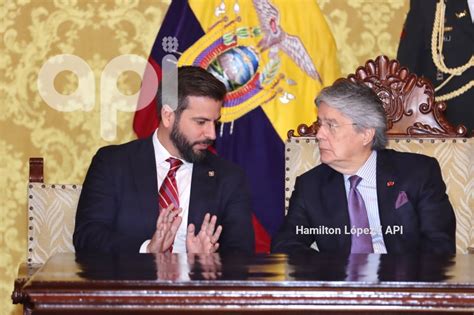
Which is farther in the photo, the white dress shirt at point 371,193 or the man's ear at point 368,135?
the man's ear at point 368,135

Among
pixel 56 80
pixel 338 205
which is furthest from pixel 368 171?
pixel 56 80

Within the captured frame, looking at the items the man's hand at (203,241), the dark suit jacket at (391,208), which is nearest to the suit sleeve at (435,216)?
the dark suit jacket at (391,208)

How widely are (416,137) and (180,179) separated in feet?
3.20

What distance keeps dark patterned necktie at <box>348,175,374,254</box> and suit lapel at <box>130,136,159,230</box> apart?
0.75 meters

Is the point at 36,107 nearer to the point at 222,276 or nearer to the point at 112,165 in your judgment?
the point at 112,165

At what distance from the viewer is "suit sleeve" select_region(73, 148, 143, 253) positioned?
3.64 meters

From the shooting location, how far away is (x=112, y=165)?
12.8 feet

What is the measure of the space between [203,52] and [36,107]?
993mm

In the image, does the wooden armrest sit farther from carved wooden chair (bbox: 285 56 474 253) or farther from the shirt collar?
the shirt collar

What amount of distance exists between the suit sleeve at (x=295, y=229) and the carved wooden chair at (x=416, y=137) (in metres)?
0.15

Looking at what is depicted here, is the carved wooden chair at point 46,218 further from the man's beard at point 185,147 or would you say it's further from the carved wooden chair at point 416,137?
the carved wooden chair at point 416,137

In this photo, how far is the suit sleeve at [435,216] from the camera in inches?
146

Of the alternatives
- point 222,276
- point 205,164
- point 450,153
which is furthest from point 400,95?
point 222,276

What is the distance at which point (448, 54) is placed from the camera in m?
5.22
